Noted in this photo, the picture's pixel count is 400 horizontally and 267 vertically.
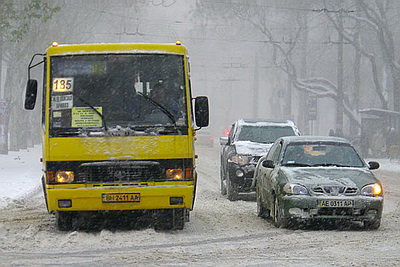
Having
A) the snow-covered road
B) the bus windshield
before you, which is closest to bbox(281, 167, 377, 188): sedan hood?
the snow-covered road

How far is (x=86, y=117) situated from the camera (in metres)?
12.7

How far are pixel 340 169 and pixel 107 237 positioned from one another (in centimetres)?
367

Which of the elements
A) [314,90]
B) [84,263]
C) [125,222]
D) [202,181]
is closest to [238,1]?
[314,90]

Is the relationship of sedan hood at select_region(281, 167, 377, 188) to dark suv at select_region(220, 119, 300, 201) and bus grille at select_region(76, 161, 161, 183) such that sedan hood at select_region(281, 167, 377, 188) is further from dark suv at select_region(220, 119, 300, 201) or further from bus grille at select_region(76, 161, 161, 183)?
dark suv at select_region(220, 119, 300, 201)

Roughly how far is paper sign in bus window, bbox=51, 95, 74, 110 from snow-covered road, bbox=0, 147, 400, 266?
165 centimetres

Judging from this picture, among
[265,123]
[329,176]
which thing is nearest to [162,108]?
[329,176]

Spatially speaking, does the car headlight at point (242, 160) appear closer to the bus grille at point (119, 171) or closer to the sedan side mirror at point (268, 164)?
the sedan side mirror at point (268, 164)

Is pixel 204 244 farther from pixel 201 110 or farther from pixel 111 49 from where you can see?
pixel 111 49

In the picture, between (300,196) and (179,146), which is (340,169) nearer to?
(300,196)

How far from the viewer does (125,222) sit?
48.5ft

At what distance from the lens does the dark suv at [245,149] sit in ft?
63.2

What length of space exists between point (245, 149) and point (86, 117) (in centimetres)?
721

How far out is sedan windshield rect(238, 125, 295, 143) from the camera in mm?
20359

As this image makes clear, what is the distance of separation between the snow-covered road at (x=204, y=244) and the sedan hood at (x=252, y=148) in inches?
138
